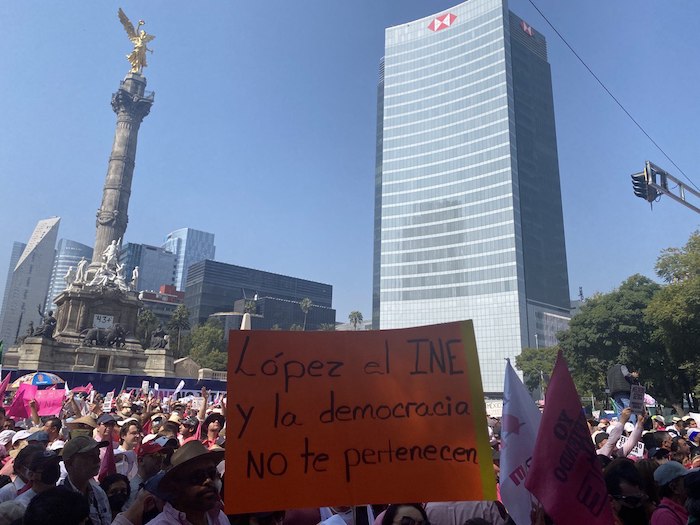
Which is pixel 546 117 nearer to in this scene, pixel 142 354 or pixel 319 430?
pixel 142 354

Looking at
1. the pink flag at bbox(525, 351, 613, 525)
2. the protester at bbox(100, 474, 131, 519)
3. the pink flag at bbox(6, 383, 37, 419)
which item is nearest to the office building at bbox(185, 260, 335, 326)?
the pink flag at bbox(6, 383, 37, 419)

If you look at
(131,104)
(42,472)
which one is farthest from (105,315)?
(42,472)

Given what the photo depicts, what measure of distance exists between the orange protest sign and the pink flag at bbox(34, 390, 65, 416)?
10.8m

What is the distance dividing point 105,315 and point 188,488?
166ft

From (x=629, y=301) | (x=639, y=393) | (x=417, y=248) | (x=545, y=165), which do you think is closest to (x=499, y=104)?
(x=545, y=165)

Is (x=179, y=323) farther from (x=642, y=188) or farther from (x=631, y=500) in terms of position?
(x=631, y=500)

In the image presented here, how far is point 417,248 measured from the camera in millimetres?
99500

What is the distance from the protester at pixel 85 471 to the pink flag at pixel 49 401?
28.9ft

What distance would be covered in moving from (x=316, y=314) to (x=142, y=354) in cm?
8759

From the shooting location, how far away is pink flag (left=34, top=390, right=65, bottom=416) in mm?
11578

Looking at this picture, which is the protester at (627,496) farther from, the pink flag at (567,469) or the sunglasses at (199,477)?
the sunglasses at (199,477)

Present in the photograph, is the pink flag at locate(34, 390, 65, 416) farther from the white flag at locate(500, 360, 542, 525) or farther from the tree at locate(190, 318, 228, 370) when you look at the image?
the tree at locate(190, 318, 228, 370)

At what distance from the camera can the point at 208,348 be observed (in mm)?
85062

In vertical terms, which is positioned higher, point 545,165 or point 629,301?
point 545,165
